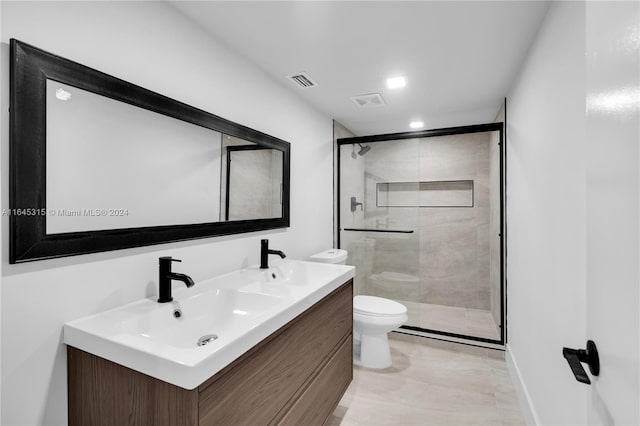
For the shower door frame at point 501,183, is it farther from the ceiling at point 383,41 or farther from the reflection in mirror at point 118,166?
the reflection in mirror at point 118,166

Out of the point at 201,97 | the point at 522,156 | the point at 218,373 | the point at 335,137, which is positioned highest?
the point at 335,137

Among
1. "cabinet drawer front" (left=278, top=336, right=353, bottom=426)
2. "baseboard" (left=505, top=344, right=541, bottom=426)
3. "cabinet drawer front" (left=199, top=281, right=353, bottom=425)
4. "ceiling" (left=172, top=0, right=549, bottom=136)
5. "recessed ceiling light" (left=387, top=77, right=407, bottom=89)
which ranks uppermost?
"recessed ceiling light" (left=387, top=77, right=407, bottom=89)

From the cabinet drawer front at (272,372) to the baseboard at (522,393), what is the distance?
1.20m

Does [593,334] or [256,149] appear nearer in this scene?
[593,334]

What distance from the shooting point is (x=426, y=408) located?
6.57ft

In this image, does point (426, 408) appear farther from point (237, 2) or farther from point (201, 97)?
point (237, 2)

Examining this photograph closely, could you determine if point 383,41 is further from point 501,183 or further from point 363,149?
point 501,183

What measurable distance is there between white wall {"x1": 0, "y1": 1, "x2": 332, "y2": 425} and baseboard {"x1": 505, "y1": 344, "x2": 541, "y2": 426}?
188 cm

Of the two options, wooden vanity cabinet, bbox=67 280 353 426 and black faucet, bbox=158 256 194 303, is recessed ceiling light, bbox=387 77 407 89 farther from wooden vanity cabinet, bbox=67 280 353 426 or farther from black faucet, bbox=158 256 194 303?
black faucet, bbox=158 256 194 303

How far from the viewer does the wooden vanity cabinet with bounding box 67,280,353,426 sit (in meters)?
0.85

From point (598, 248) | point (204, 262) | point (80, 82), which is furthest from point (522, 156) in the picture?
point (80, 82)

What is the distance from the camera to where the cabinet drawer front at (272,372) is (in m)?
0.90

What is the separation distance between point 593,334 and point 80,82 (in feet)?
5.53

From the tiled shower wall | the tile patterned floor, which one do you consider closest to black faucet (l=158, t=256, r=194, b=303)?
the tile patterned floor
